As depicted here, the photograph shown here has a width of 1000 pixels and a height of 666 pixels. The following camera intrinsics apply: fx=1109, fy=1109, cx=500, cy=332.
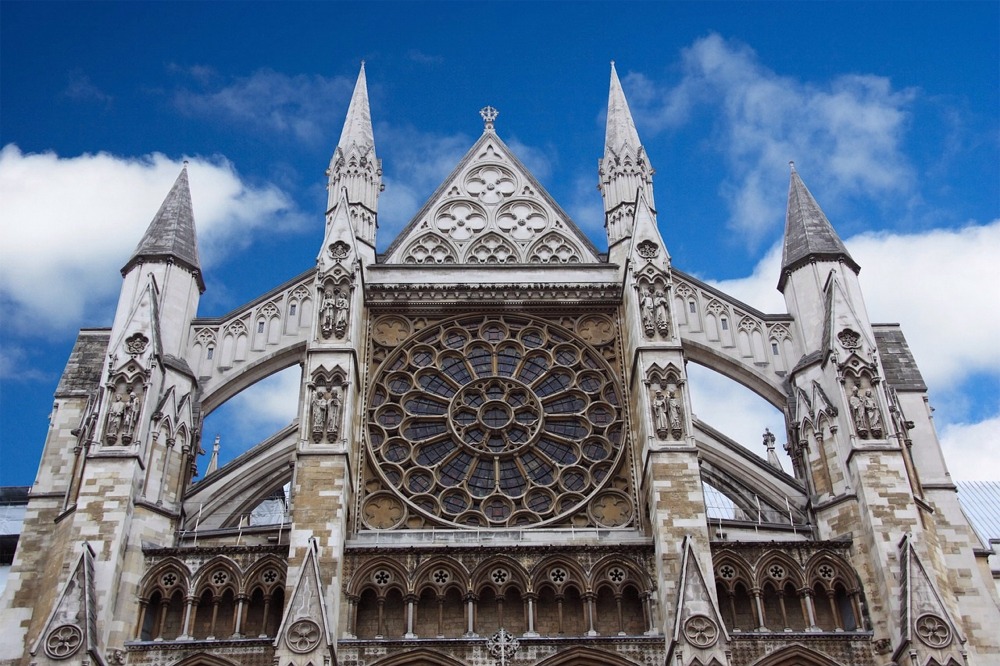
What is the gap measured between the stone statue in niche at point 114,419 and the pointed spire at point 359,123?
29.3 ft

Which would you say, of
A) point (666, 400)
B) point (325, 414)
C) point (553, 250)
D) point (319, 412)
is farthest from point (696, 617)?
point (553, 250)

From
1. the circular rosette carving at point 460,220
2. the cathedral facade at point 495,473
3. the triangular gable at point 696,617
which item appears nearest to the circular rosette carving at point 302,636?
the cathedral facade at point 495,473

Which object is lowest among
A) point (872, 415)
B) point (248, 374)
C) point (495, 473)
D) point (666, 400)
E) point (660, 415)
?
point (495, 473)

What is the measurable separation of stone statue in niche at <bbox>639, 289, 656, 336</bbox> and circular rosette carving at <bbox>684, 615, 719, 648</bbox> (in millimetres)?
6226

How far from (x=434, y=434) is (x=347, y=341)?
103 inches

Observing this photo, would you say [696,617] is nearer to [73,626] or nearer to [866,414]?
[866,414]

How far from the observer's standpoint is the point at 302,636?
1783 cm

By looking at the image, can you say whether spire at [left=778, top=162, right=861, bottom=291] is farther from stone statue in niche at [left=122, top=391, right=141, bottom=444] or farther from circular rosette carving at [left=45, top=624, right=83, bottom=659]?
circular rosette carving at [left=45, top=624, right=83, bottom=659]

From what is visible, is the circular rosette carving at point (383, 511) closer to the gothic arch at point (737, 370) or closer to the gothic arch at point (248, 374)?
the gothic arch at point (248, 374)

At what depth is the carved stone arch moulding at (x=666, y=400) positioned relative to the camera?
20.9m

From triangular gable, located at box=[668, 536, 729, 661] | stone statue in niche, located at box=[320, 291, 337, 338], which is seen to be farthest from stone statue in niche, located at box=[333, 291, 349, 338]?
triangular gable, located at box=[668, 536, 729, 661]

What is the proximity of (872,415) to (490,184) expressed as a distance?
36.6 feet

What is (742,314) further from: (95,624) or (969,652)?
(95,624)

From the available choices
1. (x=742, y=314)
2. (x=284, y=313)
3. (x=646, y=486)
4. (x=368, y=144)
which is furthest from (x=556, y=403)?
(x=368, y=144)
